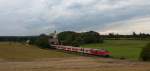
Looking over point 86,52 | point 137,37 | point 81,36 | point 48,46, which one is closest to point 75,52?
point 86,52

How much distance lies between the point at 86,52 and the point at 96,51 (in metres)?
3.25

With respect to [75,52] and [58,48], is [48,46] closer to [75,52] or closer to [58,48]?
[58,48]

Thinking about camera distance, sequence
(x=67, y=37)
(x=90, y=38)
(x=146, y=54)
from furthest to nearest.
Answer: (x=90, y=38) < (x=67, y=37) < (x=146, y=54)

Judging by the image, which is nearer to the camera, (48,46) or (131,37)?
(48,46)

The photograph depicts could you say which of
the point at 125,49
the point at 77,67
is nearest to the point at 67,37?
the point at 125,49

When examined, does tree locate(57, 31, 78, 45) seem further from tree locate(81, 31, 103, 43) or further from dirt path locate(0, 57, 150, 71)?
dirt path locate(0, 57, 150, 71)

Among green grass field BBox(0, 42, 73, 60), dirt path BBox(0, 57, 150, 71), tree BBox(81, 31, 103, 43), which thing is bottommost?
dirt path BBox(0, 57, 150, 71)

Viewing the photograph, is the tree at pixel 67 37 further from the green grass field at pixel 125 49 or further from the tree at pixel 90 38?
the green grass field at pixel 125 49

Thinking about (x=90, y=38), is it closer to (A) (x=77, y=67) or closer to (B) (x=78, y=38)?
(B) (x=78, y=38)

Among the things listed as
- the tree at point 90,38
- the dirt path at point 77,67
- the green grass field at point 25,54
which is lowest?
the dirt path at point 77,67

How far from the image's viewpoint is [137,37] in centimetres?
10756

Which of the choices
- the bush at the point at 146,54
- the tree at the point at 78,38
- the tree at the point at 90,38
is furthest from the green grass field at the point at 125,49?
the tree at the point at 90,38

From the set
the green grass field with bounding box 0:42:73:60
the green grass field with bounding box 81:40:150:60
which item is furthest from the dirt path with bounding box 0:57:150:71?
the green grass field with bounding box 0:42:73:60

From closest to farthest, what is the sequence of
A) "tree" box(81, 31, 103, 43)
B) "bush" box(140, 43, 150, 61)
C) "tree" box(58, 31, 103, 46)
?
"bush" box(140, 43, 150, 61)
"tree" box(58, 31, 103, 46)
"tree" box(81, 31, 103, 43)
